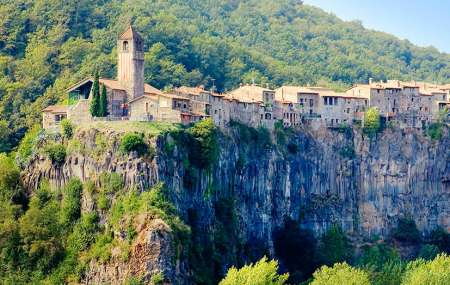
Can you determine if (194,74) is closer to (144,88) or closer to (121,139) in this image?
(144,88)

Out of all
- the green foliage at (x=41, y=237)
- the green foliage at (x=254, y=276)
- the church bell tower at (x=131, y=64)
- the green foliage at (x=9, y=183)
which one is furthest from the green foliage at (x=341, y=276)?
the green foliage at (x=9, y=183)

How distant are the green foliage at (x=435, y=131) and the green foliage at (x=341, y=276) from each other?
108 feet

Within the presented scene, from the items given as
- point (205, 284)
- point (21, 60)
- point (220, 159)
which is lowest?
point (205, 284)

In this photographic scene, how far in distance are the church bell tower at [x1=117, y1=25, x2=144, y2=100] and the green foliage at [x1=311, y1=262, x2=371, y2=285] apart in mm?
21132

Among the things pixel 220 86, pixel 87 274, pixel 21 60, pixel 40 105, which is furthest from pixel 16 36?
pixel 87 274

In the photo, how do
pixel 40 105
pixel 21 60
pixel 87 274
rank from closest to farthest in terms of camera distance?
pixel 87 274 < pixel 40 105 < pixel 21 60

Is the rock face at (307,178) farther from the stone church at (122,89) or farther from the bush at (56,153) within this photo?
the stone church at (122,89)

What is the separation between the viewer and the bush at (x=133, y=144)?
94750 millimetres

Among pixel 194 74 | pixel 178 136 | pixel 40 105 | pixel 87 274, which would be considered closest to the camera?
pixel 87 274

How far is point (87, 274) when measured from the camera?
9188cm

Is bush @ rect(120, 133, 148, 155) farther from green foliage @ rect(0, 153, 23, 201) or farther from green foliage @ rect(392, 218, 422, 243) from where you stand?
green foliage @ rect(392, 218, 422, 243)

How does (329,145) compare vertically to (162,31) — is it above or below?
below

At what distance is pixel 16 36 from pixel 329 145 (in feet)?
111

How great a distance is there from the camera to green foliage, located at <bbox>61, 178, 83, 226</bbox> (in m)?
95.3
